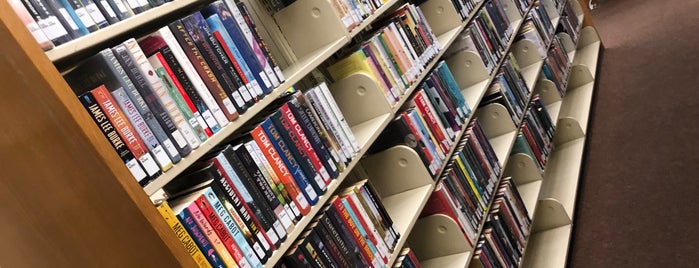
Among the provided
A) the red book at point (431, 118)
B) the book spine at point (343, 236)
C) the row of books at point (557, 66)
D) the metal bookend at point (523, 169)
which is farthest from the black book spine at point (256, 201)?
the row of books at point (557, 66)

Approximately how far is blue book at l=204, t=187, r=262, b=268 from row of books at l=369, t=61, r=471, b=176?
99 cm

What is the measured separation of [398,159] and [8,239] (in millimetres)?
1418

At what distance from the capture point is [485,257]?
2.33 metres

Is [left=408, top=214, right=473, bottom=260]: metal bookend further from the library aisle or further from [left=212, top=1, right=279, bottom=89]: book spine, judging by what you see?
[left=212, top=1, right=279, bottom=89]: book spine

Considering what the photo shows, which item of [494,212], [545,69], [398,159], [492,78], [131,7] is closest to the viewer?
[131,7]

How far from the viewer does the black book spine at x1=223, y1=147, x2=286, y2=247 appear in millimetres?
1417

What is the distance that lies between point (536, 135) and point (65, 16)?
2.63m

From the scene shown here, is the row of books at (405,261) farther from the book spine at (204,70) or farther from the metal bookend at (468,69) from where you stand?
the metal bookend at (468,69)

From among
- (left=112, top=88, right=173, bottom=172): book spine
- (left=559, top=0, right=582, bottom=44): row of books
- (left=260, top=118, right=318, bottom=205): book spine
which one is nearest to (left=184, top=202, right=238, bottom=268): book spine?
(left=112, top=88, right=173, bottom=172): book spine

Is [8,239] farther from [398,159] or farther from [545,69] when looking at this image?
[545,69]

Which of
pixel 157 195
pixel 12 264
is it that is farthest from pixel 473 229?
pixel 12 264

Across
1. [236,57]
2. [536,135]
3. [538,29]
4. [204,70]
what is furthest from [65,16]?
[538,29]

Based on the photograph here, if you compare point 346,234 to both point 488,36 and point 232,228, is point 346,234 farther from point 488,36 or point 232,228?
point 488,36

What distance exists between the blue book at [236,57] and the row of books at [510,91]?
1.72m
